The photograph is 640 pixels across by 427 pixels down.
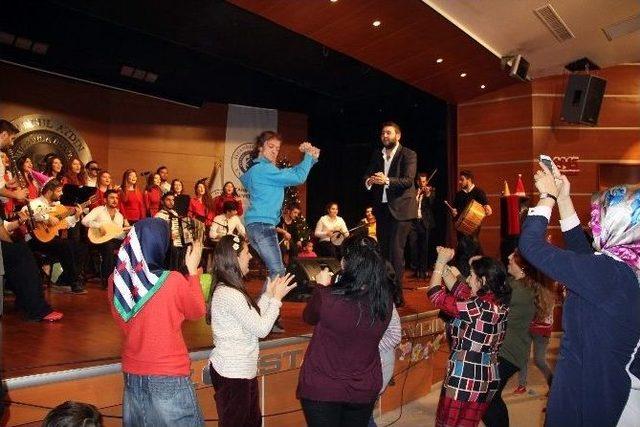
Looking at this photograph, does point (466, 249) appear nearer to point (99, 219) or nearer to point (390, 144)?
point (390, 144)

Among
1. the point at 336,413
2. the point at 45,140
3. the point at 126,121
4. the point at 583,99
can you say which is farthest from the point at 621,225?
the point at 126,121

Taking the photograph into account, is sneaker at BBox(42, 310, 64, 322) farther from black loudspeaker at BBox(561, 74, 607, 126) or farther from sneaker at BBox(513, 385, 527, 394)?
black loudspeaker at BBox(561, 74, 607, 126)

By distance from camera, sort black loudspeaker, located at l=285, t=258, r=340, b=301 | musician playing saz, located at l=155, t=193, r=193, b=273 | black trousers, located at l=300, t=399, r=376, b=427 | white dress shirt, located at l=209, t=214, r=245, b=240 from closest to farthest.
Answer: black trousers, located at l=300, t=399, r=376, b=427 < black loudspeaker, located at l=285, t=258, r=340, b=301 < musician playing saz, located at l=155, t=193, r=193, b=273 < white dress shirt, located at l=209, t=214, r=245, b=240

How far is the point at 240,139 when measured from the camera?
12.3 metres

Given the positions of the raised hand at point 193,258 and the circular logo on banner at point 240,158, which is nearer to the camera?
the raised hand at point 193,258

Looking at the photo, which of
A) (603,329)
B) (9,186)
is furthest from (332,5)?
(603,329)

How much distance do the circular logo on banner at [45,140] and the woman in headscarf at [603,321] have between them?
8787 mm

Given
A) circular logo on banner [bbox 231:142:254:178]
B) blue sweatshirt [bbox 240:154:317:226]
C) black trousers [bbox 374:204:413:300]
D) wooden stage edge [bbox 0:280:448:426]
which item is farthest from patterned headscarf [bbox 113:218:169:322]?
circular logo on banner [bbox 231:142:254:178]

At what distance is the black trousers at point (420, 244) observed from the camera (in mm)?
9864

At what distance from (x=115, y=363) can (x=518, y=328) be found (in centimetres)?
294

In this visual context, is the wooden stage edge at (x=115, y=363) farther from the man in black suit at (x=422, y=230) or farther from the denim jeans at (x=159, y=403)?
the man in black suit at (x=422, y=230)

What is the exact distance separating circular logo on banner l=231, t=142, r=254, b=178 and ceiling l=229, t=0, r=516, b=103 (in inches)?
165

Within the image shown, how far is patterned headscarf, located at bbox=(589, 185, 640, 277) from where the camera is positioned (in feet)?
6.45

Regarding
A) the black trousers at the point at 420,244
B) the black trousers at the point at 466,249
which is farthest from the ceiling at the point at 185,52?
the black trousers at the point at 466,249
